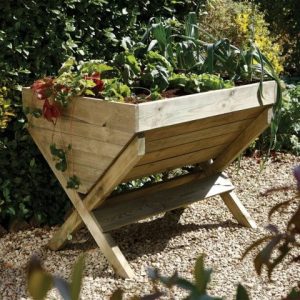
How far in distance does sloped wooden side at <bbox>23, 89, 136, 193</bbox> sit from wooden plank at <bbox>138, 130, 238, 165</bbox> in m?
0.24

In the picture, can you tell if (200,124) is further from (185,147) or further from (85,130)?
(85,130)

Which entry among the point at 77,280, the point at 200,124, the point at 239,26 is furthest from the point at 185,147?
the point at 239,26

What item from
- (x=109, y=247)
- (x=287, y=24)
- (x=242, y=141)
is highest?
(x=242, y=141)

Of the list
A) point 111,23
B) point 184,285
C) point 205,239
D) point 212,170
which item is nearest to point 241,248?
point 205,239

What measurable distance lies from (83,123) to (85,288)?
799mm

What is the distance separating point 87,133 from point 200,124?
0.56m

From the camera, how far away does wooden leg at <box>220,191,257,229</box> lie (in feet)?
13.7

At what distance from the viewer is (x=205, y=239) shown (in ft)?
13.2

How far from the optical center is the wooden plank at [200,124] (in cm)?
318

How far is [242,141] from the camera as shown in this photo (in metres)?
3.92

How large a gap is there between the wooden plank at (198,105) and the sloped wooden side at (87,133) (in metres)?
0.09

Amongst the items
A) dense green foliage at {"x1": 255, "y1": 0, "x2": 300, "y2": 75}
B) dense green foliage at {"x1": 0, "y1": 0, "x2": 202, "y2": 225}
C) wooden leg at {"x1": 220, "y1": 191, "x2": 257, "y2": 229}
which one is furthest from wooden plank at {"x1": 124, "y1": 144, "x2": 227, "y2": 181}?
dense green foliage at {"x1": 255, "y1": 0, "x2": 300, "y2": 75}

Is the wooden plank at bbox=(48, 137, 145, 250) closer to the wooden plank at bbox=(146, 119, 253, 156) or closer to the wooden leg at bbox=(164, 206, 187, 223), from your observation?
the wooden plank at bbox=(146, 119, 253, 156)

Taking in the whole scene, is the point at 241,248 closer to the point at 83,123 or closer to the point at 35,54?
the point at 83,123
